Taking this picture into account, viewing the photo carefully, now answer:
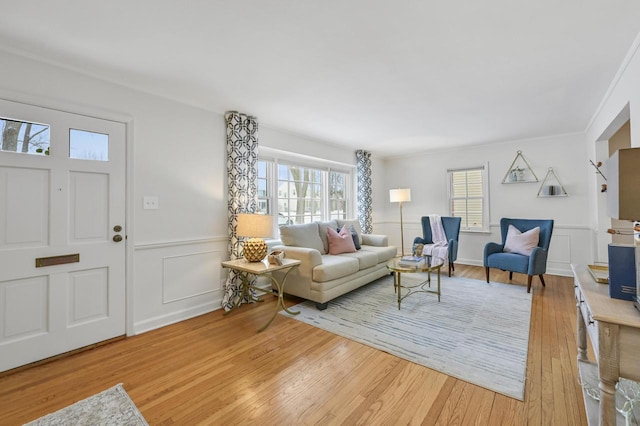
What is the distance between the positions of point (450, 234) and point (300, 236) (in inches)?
111

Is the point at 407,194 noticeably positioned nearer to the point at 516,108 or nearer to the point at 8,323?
the point at 516,108

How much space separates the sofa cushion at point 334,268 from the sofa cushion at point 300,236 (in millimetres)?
300

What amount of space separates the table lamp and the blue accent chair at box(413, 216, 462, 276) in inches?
117

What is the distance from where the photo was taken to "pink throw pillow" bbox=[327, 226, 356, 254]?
13.2 feet

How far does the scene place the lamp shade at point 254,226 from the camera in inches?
115

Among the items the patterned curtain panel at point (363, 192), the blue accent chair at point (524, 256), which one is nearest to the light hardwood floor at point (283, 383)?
the blue accent chair at point (524, 256)

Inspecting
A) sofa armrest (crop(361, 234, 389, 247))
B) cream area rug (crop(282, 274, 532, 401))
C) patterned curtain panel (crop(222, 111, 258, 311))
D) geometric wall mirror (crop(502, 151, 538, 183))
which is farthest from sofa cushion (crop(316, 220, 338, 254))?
geometric wall mirror (crop(502, 151, 538, 183))

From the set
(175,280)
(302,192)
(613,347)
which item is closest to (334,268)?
(175,280)

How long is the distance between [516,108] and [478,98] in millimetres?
708

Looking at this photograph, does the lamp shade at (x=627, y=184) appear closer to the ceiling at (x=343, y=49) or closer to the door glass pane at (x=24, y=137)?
the ceiling at (x=343, y=49)

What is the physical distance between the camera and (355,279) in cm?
363

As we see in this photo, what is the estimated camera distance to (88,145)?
2.43m

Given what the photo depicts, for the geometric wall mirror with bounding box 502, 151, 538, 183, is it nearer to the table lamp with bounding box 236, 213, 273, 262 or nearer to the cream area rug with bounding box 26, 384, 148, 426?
the table lamp with bounding box 236, 213, 273, 262

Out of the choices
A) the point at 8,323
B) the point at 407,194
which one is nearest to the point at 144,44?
the point at 8,323
